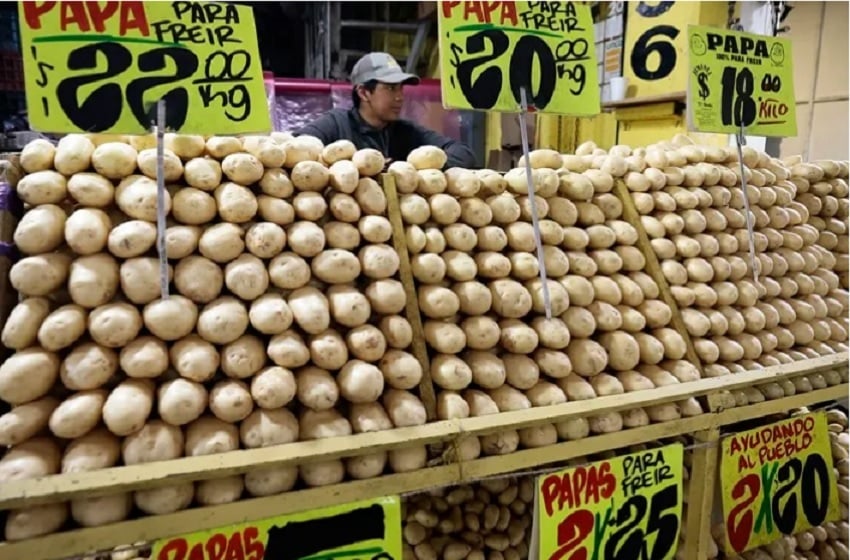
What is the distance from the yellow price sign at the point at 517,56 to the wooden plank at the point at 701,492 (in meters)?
1.14

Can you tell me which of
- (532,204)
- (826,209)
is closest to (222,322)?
(532,204)

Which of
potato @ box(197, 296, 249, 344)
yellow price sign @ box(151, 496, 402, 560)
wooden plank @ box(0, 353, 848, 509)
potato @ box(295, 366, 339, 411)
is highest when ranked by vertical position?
potato @ box(197, 296, 249, 344)

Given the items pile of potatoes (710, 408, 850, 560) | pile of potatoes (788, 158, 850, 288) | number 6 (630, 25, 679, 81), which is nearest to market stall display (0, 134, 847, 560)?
pile of potatoes (710, 408, 850, 560)

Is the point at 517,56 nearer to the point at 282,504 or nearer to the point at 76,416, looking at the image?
the point at 282,504

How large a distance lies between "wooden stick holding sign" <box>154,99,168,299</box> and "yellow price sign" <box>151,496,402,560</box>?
567 mm

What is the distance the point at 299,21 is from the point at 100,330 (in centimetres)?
867

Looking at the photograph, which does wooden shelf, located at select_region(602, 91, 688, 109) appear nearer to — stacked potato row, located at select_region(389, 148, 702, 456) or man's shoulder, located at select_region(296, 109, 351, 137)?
man's shoulder, located at select_region(296, 109, 351, 137)

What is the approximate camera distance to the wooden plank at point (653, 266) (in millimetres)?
2043

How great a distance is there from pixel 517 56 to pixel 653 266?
86 cm

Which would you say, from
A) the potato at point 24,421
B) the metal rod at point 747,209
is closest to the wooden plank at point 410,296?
the potato at point 24,421

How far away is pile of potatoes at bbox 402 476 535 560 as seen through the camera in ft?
6.64

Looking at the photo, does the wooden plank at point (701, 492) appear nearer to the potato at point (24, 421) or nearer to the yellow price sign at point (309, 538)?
the yellow price sign at point (309, 538)

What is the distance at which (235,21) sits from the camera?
1.58 m

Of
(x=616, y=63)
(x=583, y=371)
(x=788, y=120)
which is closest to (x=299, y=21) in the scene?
(x=616, y=63)
